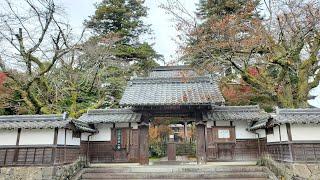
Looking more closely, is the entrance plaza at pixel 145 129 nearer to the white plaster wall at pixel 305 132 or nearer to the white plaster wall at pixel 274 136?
the white plaster wall at pixel 274 136

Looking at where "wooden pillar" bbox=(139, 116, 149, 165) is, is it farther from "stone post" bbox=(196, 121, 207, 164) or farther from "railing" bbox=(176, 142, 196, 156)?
"railing" bbox=(176, 142, 196, 156)

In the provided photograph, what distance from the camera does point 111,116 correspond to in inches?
687

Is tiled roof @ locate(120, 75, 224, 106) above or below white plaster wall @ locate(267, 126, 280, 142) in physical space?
above

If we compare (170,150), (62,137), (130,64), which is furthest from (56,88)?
(130,64)

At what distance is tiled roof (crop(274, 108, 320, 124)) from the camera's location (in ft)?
36.4

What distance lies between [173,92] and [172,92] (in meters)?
0.07

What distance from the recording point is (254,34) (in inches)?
569

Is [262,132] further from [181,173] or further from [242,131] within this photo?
[181,173]

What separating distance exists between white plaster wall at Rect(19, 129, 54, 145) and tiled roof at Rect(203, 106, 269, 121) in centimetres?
876

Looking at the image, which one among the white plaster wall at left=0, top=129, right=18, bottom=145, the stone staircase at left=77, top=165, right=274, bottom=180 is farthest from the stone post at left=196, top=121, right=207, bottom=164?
the white plaster wall at left=0, top=129, right=18, bottom=145

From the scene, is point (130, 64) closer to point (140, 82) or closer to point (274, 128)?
point (140, 82)

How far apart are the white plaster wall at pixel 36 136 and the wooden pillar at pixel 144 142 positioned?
5640mm

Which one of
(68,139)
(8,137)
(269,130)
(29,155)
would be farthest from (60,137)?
(269,130)

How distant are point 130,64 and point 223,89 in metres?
10.9
